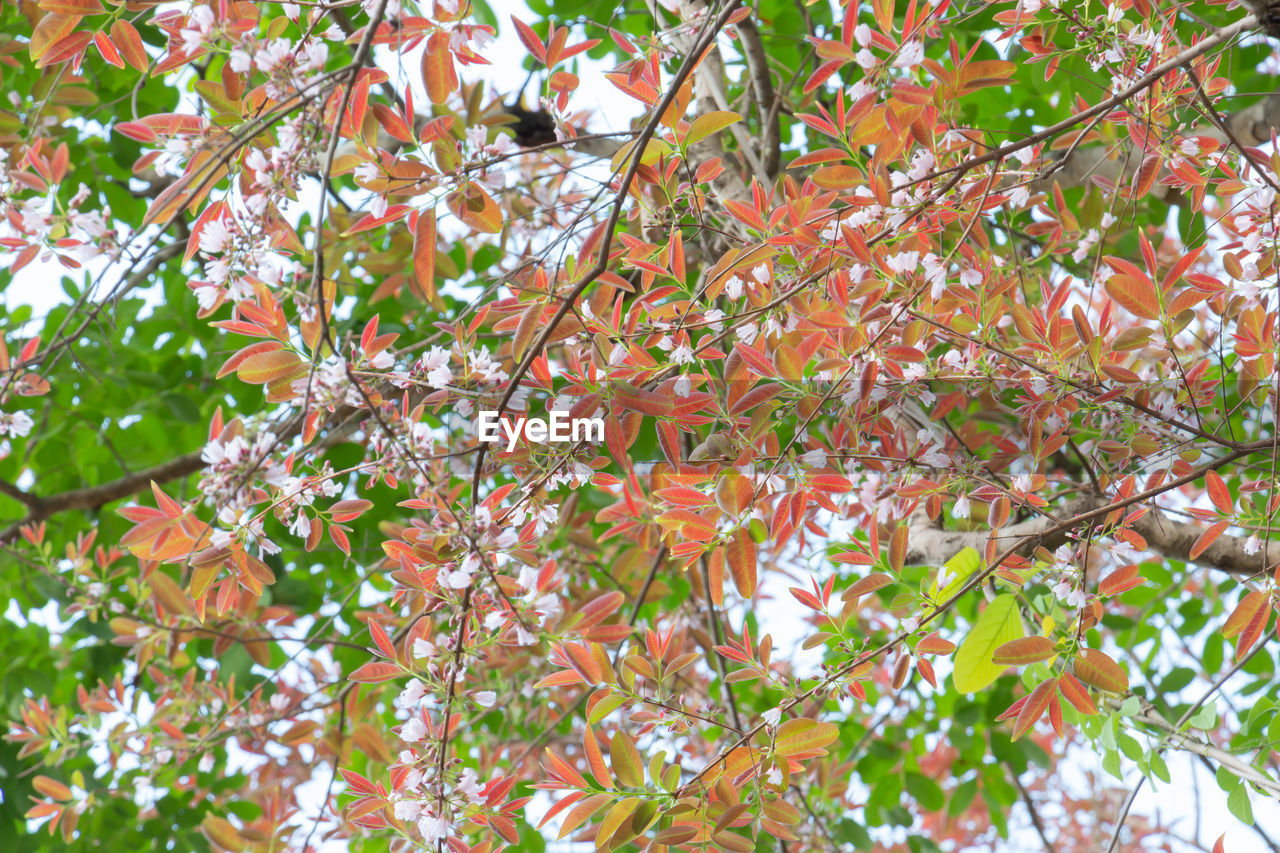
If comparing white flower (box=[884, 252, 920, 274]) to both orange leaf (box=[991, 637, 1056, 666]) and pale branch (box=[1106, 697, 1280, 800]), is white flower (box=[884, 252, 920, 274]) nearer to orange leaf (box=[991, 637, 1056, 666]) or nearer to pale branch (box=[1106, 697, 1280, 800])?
orange leaf (box=[991, 637, 1056, 666])

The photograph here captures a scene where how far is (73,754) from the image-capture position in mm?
1618

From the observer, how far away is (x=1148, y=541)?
1.21m

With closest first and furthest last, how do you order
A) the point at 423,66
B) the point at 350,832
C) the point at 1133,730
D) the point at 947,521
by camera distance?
the point at 423,66, the point at 1133,730, the point at 947,521, the point at 350,832

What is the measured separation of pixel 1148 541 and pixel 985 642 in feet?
1.27

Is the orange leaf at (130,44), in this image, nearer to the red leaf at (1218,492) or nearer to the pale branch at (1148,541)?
the pale branch at (1148,541)

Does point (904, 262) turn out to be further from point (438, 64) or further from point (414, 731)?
point (414, 731)

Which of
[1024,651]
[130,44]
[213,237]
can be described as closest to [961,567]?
[1024,651]

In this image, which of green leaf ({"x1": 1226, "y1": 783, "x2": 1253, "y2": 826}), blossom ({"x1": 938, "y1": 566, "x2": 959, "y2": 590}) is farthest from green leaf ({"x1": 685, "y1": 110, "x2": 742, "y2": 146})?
green leaf ({"x1": 1226, "y1": 783, "x2": 1253, "y2": 826})

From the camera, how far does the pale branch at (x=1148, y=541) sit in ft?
3.52

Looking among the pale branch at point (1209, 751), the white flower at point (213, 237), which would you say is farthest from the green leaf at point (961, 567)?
→ the white flower at point (213, 237)

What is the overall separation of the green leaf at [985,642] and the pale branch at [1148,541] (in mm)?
77

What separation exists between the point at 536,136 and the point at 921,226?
114 centimetres

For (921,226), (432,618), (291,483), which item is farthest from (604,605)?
(921,226)

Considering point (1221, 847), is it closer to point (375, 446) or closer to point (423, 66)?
point (375, 446)
